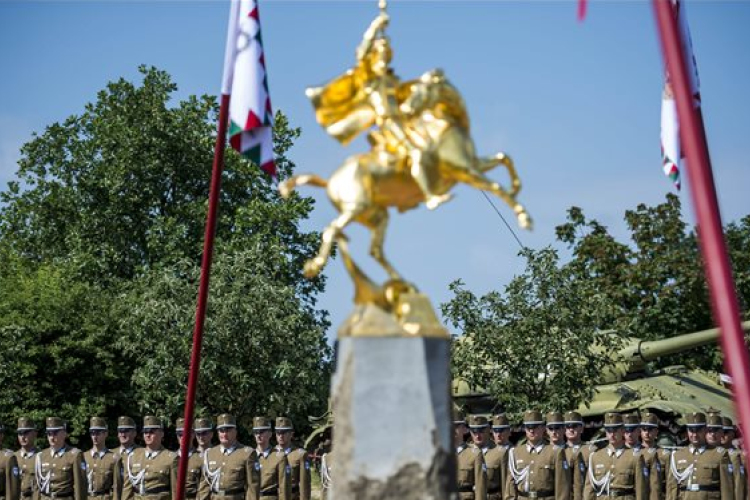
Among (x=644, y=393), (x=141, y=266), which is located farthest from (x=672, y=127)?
(x=141, y=266)

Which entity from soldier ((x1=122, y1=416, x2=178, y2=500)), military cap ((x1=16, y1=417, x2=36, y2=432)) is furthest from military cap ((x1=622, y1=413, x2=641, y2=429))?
military cap ((x1=16, y1=417, x2=36, y2=432))

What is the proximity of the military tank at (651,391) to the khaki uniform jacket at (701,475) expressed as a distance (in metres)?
7.76

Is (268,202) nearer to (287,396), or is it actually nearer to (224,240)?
(224,240)

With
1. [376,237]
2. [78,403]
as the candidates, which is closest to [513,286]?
[78,403]

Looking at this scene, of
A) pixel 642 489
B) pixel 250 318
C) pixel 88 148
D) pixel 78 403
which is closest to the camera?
pixel 642 489

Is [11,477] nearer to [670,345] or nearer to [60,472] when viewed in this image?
[60,472]

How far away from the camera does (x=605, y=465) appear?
15.3 metres

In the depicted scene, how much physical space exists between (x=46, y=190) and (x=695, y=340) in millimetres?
19166

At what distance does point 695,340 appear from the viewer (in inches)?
1069

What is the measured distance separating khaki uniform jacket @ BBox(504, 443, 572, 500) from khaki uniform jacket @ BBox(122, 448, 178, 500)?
3996mm

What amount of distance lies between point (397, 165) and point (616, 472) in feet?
A: 31.1

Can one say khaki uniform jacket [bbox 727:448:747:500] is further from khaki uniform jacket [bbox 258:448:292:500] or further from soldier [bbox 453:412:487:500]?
khaki uniform jacket [bbox 258:448:292:500]

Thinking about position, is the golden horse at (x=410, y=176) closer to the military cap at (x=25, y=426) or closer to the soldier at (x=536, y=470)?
the soldier at (x=536, y=470)

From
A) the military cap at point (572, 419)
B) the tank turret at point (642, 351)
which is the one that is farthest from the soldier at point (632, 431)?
the tank turret at point (642, 351)
